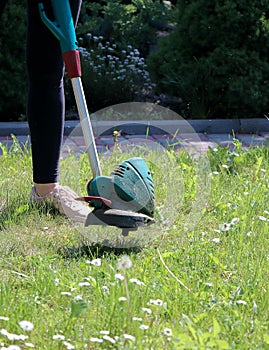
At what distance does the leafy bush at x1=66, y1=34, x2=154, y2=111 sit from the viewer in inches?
236

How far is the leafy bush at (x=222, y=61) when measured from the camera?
18.2 feet

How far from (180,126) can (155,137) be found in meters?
0.28

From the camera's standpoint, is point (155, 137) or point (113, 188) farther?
point (155, 137)

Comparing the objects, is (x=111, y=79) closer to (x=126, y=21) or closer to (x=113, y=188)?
(x=126, y=21)

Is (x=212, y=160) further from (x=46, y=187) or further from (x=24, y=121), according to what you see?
(x=24, y=121)

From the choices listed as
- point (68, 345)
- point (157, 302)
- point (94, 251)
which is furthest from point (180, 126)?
point (68, 345)

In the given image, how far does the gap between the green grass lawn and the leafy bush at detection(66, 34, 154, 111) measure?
7.17 ft

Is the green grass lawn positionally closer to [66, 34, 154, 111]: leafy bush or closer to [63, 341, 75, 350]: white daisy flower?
[63, 341, 75, 350]: white daisy flower

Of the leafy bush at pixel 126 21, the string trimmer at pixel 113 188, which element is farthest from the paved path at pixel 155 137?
the string trimmer at pixel 113 188

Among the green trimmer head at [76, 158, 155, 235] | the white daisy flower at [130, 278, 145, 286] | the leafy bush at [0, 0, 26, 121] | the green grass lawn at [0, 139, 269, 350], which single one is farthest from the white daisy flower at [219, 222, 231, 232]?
the leafy bush at [0, 0, 26, 121]

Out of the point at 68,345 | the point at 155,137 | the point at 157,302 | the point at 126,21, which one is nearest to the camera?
the point at 68,345

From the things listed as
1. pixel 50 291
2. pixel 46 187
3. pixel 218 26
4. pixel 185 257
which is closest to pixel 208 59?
pixel 218 26

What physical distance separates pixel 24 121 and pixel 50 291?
10.3 ft

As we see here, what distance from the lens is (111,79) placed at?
19.7 ft
